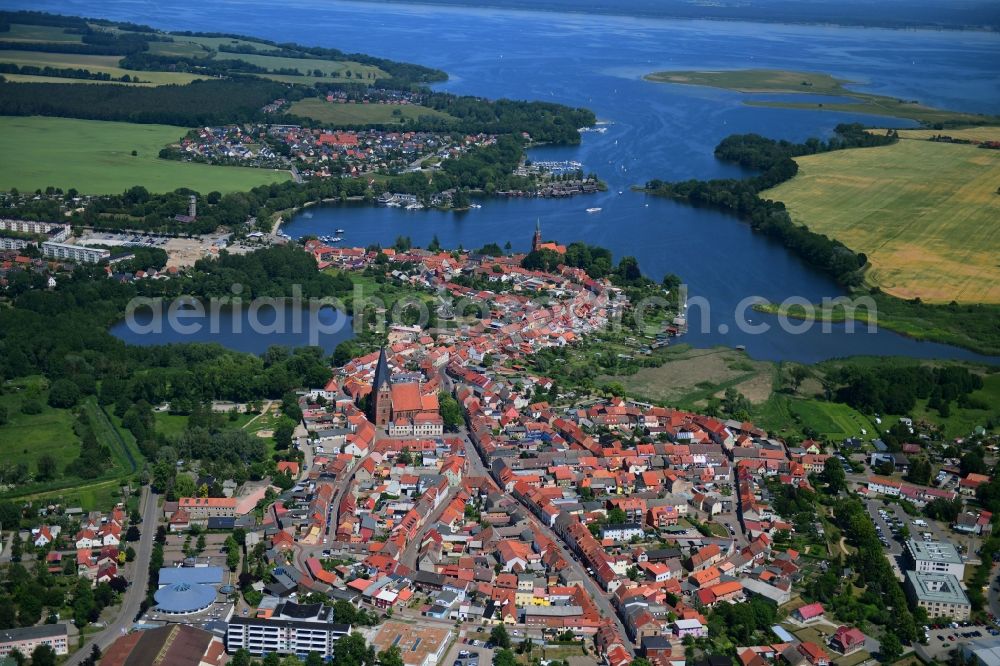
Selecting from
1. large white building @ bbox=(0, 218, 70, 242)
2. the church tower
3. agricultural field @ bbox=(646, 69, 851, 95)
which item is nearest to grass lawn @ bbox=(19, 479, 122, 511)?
the church tower

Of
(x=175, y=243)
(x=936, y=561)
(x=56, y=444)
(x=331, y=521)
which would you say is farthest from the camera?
(x=175, y=243)

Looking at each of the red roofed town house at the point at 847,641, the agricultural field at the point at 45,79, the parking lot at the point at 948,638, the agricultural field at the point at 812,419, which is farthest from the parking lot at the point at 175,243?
the agricultural field at the point at 45,79

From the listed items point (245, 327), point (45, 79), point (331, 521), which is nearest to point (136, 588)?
point (331, 521)

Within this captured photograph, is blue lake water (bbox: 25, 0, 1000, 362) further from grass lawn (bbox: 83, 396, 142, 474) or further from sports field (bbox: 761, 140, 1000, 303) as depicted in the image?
grass lawn (bbox: 83, 396, 142, 474)

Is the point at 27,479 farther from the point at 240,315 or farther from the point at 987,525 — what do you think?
the point at 987,525

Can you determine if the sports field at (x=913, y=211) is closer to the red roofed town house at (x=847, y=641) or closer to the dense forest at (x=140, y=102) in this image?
the red roofed town house at (x=847, y=641)

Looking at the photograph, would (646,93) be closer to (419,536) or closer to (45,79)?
(45,79)
